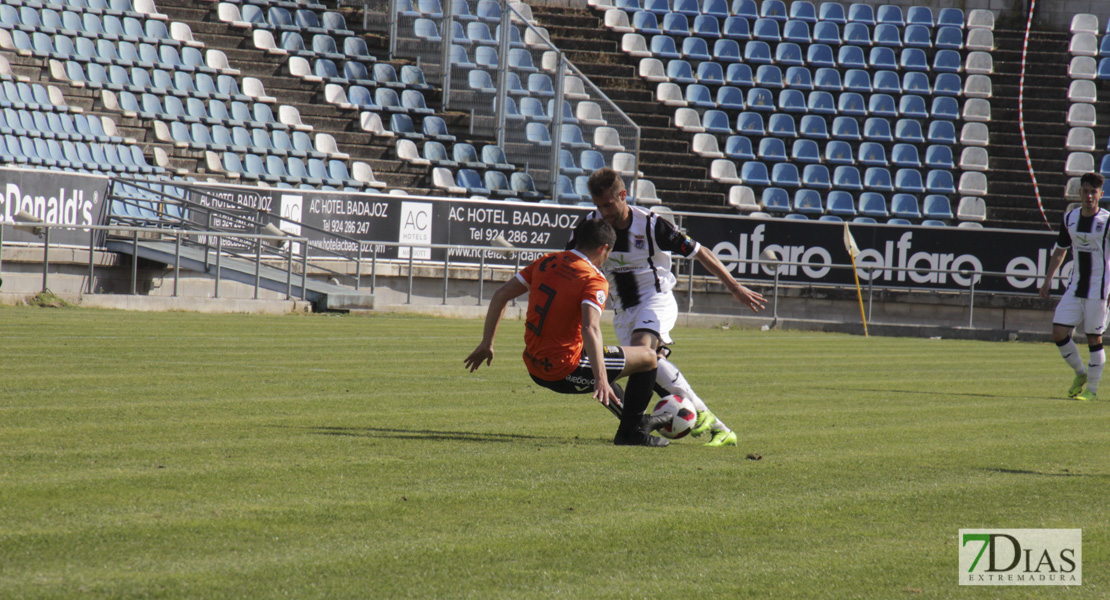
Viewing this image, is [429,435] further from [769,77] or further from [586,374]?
[769,77]

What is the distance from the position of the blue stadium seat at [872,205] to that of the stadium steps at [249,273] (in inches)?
508

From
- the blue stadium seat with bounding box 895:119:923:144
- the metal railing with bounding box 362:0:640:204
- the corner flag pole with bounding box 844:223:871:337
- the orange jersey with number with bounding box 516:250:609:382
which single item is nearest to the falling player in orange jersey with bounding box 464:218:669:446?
the orange jersey with number with bounding box 516:250:609:382

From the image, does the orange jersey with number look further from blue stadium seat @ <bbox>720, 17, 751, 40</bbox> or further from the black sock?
blue stadium seat @ <bbox>720, 17, 751, 40</bbox>

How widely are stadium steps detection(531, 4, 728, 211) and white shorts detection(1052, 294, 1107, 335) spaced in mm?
16628

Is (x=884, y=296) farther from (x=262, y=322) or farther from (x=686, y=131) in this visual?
(x=262, y=322)

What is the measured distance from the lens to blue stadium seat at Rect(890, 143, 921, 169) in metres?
30.1

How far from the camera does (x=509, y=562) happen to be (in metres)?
4.31

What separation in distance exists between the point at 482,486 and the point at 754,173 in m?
24.8

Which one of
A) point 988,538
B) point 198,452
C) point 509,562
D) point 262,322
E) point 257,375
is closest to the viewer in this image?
point 509,562

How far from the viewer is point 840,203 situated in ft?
94.7

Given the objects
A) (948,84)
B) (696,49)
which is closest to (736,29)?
(696,49)

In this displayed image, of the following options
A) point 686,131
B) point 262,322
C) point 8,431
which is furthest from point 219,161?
point 8,431

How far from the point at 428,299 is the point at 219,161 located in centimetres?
601

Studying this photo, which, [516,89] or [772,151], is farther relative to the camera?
[772,151]
